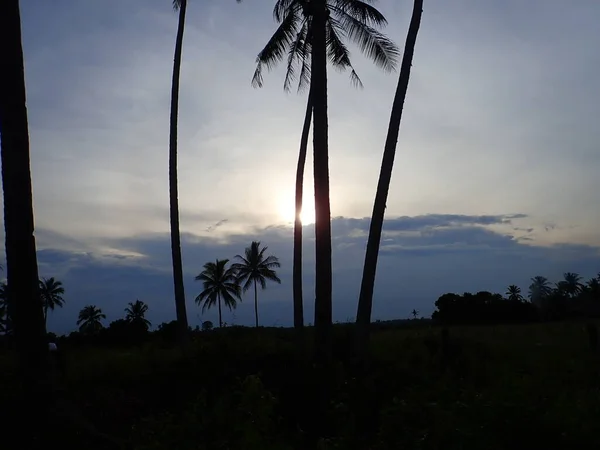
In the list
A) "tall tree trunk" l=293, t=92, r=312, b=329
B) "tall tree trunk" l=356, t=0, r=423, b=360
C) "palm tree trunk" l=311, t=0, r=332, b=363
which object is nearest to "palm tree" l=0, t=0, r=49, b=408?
"palm tree trunk" l=311, t=0, r=332, b=363

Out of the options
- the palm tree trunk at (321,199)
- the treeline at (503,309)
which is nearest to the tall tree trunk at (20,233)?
the palm tree trunk at (321,199)

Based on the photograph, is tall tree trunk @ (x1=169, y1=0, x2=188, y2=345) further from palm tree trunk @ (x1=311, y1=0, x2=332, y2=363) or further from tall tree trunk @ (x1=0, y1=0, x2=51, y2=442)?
tall tree trunk @ (x1=0, y1=0, x2=51, y2=442)

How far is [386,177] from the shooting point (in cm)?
1444

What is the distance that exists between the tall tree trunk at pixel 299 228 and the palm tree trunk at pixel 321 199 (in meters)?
5.76

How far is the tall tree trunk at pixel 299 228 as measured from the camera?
20.5 m

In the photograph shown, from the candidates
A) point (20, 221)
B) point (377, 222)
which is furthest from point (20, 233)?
point (377, 222)

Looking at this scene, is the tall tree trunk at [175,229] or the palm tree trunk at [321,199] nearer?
the palm tree trunk at [321,199]

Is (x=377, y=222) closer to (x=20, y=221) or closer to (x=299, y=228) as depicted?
(x=299, y=228)

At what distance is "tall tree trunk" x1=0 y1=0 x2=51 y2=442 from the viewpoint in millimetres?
7613

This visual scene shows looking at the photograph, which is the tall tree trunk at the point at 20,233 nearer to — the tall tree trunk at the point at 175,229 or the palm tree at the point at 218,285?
the tall tree trunk at the point at 175,229

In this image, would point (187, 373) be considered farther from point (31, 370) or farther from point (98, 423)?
point (31, 370)

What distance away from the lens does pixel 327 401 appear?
24.5 ft

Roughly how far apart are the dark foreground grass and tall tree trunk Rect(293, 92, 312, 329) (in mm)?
4209

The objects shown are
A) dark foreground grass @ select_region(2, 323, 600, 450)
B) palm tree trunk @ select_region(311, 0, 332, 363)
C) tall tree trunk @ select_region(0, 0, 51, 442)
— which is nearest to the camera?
dark foreground grass @ select_region(2, 323, 600, 450)
